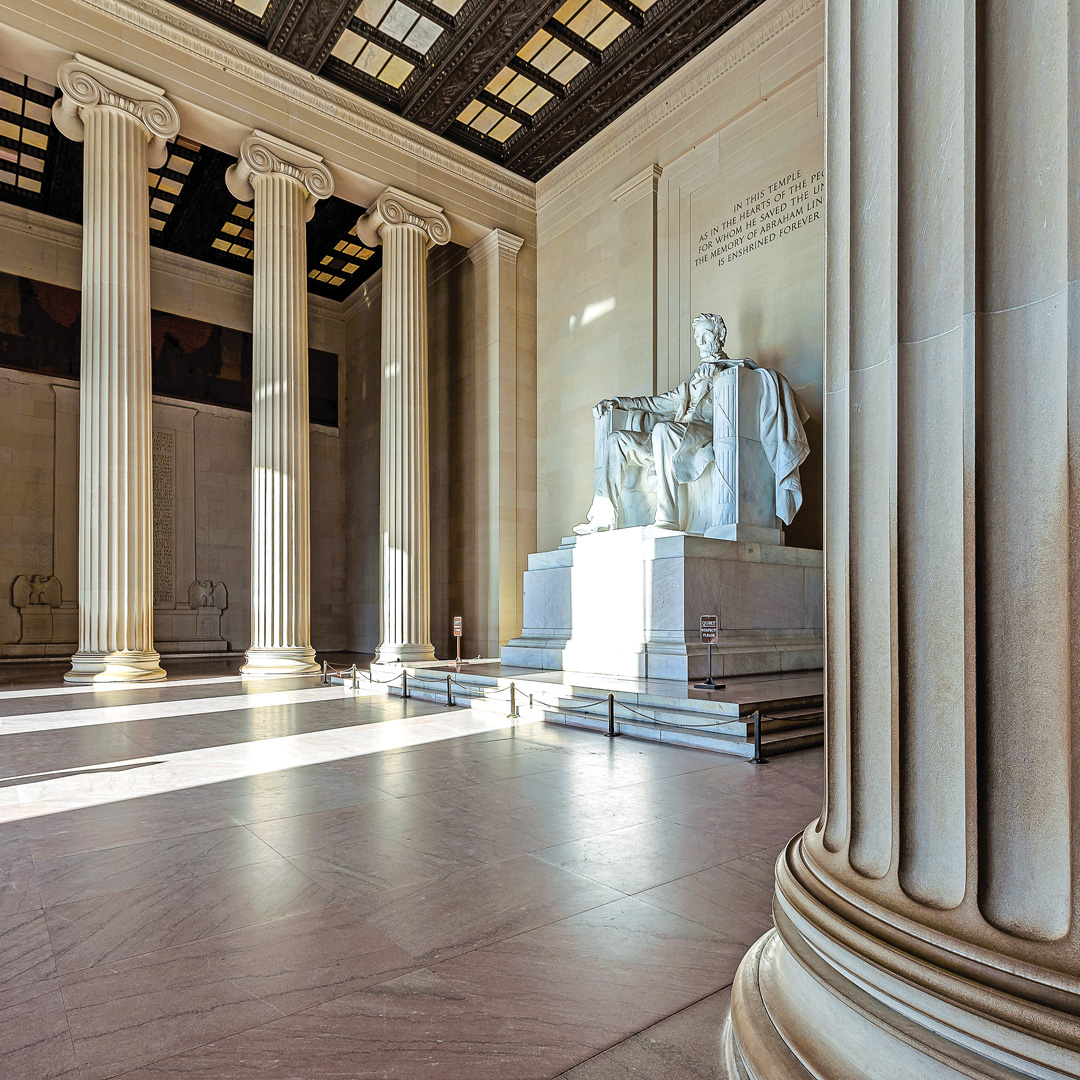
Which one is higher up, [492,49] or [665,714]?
[492,49]

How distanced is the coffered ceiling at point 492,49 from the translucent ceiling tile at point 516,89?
0.02 meters

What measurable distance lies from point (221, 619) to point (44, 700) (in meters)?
9.33

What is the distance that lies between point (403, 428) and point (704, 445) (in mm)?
6959

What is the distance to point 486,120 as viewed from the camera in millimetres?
15328

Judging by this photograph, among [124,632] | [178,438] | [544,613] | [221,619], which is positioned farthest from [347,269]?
[544,613]

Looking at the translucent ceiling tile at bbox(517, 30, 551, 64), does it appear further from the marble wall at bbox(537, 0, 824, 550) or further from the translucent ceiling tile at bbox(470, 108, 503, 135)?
the marble wall at bbox(537, 0, 824, 550)

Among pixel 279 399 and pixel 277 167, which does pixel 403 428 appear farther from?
pixel 277 167

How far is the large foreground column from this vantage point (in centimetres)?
136

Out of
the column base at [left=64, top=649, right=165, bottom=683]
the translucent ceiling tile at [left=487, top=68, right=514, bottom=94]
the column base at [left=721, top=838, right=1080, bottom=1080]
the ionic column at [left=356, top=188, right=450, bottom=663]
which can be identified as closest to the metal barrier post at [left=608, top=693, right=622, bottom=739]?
the column base at [left=721, top=838, right=1080, bottom=1080]

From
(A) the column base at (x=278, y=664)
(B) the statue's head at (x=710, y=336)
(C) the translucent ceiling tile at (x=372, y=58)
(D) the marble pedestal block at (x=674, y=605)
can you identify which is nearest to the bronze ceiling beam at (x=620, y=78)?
(C) the translucent ceiling tile at (x=372, y=58)

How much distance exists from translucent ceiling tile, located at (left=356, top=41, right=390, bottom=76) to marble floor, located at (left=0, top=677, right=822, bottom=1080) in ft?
42.4

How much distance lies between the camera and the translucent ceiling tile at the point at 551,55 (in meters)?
13.4

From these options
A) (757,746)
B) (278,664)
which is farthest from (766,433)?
(278,664)

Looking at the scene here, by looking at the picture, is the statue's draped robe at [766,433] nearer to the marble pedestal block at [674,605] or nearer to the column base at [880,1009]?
the marble pedestal block at [674,605]
